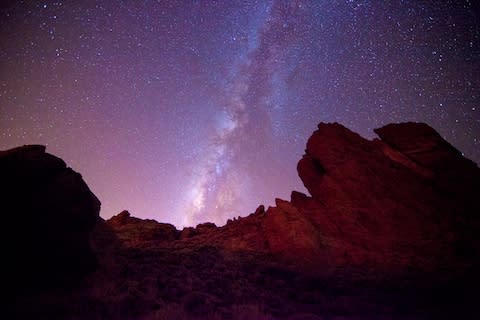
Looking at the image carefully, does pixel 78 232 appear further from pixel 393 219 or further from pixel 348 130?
pixel 348 130

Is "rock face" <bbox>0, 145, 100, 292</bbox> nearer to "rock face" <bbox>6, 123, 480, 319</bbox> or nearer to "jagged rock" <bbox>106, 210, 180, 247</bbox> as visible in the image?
"rock face" <bbox>6, 123, 480, 319</bbox>

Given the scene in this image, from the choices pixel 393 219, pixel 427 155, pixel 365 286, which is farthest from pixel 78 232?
pixel 427 155

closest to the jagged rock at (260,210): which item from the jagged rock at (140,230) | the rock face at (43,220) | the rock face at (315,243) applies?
the rock face at (315,243)

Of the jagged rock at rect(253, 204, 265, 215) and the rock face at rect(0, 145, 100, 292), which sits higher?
the jagged rock at rect(253, 204, 265, 215)

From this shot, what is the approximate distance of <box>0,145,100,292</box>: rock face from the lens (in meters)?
9.64

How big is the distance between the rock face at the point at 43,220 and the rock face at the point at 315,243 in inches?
2.0

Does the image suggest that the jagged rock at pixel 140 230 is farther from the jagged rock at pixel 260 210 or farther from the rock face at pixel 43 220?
the rock face at pixel 43 220

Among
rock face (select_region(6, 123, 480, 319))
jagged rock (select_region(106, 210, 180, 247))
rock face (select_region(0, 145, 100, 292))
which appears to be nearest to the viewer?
rock face (select_region(0, 145, 100, 292))

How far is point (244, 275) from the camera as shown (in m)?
14.5

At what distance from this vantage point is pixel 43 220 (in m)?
10.2

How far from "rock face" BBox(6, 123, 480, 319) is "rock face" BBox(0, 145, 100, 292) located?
0.05m

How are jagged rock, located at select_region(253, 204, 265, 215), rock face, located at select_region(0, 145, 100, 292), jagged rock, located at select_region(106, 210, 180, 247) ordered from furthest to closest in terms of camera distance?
jagged rock, located at select_region(253, 204, 265, 215)
jagged rock, located at select_region(106, 210, 180, 247)
rock face, located at select_region(0, 145, 100, 292)

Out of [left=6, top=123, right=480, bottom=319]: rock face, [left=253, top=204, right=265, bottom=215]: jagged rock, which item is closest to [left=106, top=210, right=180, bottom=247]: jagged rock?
[left=6, top=123, right=480, bottom=319]: rock face

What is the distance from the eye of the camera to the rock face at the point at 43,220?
9641 millimetres
